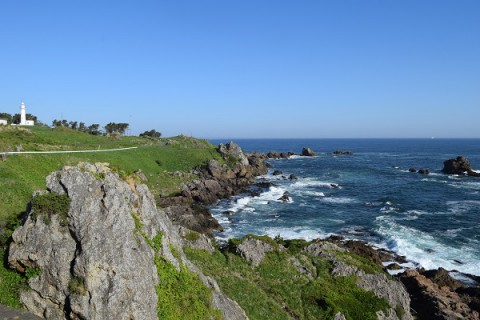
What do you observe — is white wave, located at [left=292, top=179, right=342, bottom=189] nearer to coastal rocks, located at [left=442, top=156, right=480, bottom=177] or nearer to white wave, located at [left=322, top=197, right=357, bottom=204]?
white wave, located at [left=322, top=197, right=357, bottom=204]

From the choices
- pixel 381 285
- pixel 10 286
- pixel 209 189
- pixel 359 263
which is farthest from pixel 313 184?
pixel 10 286

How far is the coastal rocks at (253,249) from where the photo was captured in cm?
2897

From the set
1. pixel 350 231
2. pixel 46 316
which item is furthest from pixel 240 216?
pixel 46 316

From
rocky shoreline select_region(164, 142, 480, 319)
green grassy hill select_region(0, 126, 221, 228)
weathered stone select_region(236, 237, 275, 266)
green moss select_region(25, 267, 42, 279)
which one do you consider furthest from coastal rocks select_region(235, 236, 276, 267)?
green moss select_region(25, 267, 42, 279)

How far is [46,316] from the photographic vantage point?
15.9 meters

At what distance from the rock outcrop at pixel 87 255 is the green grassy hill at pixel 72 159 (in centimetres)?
371

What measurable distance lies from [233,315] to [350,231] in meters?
34.7

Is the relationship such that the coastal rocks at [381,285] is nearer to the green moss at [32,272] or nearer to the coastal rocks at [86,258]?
the coastal rocks at [86,258]

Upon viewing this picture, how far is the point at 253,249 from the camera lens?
29.6m

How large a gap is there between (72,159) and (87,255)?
41.3 meters

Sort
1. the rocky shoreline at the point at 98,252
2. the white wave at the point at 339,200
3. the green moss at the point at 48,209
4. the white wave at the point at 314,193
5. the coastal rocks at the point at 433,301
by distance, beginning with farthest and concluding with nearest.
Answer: the white wave at the point at 314,193, the white wave at the point at 339,200, the coastal rocks at the point at 433,301, the green moss at the point at 48,209, the rocky shoreline at the point at 98,252

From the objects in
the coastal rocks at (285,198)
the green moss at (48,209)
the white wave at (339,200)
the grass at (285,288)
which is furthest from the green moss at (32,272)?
the white wave at (339,200)

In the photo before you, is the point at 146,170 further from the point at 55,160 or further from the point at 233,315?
the point at 233,315

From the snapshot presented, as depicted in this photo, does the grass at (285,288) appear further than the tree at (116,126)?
No
